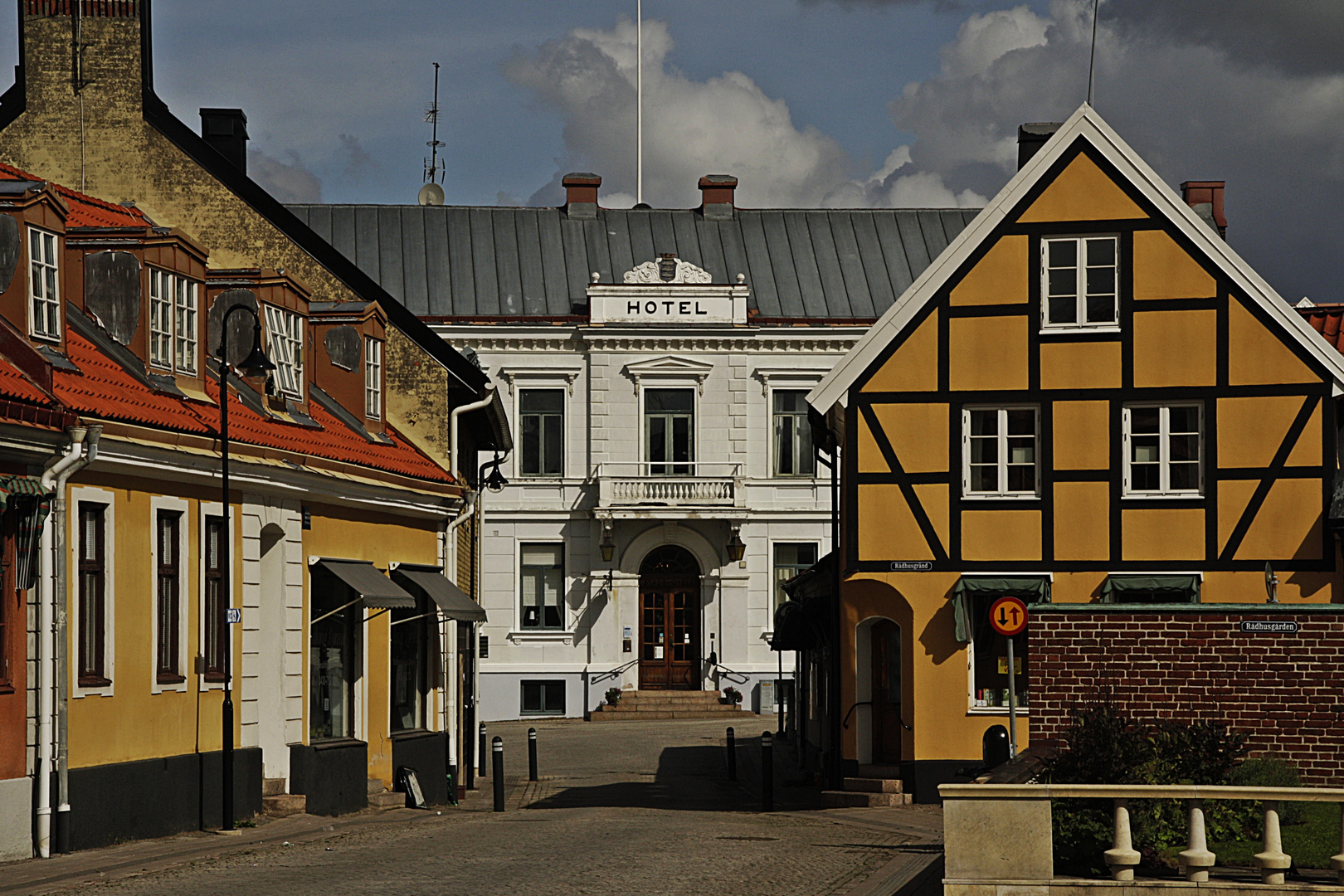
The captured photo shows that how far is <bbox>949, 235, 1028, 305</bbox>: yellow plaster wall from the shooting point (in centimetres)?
2547

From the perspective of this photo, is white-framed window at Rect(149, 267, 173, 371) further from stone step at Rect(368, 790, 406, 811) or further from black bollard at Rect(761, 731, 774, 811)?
black bollard at Rect(761, 731, 774, 811)

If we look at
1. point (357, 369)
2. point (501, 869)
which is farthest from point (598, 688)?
point (501, 869)

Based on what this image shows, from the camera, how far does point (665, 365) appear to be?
1886 inches

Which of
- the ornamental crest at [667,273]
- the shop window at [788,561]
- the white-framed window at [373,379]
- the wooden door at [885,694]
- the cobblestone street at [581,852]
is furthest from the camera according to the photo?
the shop window at [788,561]

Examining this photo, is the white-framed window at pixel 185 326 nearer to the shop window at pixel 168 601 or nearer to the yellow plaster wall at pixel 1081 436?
the shop window at pixel 168 601

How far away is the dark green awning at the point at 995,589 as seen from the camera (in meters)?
24.8

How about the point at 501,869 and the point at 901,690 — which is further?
the point at 901,690

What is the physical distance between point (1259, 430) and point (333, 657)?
12689mm

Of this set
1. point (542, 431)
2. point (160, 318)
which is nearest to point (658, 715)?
point (542, 431)

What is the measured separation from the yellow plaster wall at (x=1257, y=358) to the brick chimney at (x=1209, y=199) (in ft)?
82.7

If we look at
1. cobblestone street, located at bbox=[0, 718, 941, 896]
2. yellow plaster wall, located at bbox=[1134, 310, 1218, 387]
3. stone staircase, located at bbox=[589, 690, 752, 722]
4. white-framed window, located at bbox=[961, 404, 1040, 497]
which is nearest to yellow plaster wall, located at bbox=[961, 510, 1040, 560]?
white-framed window, located at bbox=[961, 404, 1040, 497]

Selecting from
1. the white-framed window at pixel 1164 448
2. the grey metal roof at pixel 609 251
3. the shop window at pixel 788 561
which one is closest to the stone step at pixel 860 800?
the white-framed window at pixel 1164 448

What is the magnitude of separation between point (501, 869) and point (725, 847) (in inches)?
124

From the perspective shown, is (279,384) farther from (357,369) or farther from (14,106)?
(14,106)
